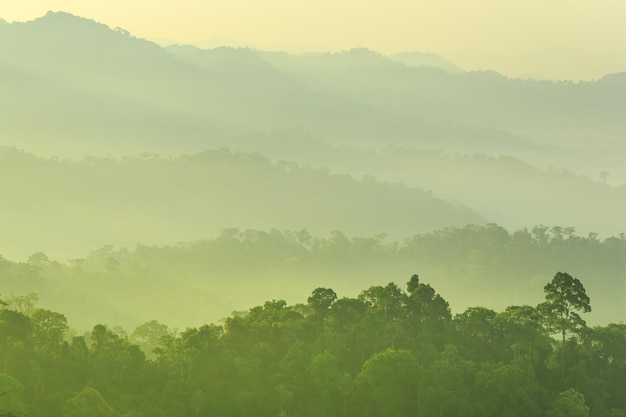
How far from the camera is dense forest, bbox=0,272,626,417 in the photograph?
4406 cm

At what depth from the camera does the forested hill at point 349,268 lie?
118875mm

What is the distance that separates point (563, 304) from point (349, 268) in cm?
9806

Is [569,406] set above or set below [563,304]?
below

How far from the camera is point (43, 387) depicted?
4297cm

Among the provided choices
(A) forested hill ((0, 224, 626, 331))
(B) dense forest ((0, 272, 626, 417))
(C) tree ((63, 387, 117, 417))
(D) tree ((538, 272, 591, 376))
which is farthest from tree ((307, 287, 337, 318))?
(A) forested hill ((0, 224, 626, 331))

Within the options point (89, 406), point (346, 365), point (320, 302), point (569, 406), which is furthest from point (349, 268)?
point (89, 406)

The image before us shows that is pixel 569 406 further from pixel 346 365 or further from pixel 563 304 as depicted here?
pixel 346 365

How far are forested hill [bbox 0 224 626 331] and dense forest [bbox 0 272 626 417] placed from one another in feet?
213

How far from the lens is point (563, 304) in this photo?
4997 cm

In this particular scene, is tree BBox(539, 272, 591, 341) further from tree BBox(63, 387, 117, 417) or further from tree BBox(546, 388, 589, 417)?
tree BBox(63, 387, 117, 417)

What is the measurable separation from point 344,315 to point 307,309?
2719 millimetres

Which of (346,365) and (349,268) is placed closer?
(346,365)

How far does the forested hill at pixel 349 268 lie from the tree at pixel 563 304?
68571 millimetres

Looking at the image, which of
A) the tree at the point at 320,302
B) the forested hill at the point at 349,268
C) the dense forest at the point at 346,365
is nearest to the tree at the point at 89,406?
the dense forest at the point at 346,365
